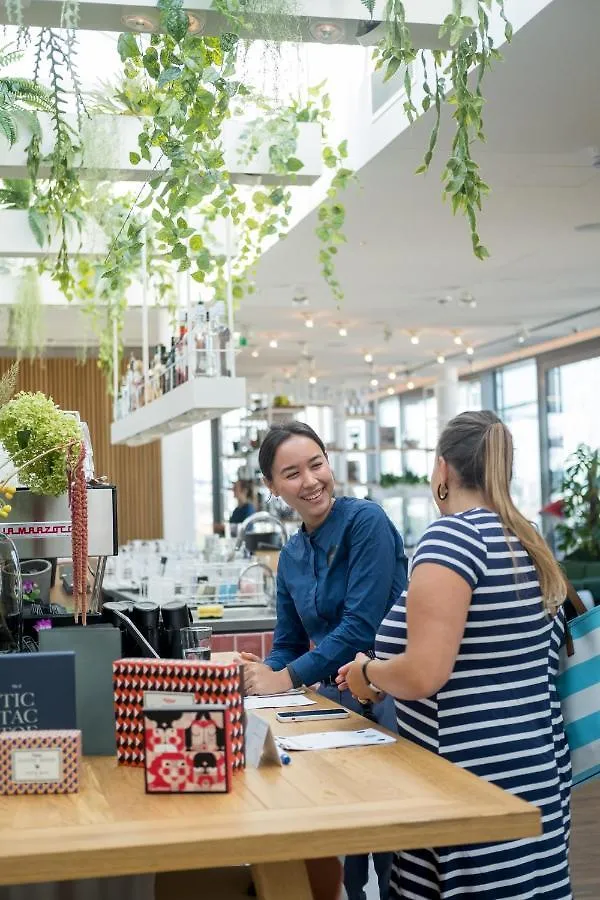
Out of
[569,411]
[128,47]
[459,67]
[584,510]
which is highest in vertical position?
[128,47]

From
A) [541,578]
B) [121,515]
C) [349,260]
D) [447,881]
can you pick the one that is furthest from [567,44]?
[121,515]

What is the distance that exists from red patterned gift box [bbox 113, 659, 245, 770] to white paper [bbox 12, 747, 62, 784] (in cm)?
17

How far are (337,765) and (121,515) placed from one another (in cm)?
1122

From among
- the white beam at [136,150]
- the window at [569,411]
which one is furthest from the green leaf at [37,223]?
the window at [569,411]

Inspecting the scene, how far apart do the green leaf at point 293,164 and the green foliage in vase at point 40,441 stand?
2720 millimetres

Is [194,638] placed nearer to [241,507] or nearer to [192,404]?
[192,404]

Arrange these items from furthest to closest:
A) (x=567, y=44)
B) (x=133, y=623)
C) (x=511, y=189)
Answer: (x=511, y=189)
(x=567, y=44)
(x=133, y=623)

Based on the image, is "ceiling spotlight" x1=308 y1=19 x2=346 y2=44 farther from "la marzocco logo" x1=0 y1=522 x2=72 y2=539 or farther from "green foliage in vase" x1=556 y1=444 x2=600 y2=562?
"green foliage in vase" x1=556 y1=444 x2=600 y2=562

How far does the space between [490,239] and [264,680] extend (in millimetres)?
5566

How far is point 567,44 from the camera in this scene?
14.2ft

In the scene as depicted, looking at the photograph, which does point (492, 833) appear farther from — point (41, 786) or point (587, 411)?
point (587, 411)

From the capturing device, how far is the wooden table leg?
197cm

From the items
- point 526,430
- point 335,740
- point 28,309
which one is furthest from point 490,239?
point 526,430

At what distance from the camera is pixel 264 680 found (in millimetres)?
2959
